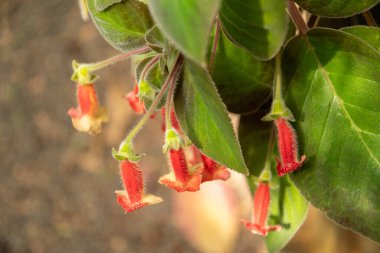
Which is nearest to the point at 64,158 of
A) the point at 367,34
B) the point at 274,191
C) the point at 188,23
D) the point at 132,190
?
the point at 274,191

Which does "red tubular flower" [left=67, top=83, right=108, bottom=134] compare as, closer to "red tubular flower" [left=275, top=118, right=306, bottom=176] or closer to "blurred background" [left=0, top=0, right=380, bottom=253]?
"red tubular flower" [left=275, top=118, right=306, bottom=176]

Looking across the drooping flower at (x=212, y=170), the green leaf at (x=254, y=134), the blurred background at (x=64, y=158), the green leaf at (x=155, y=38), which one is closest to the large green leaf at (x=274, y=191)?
the green leaf at (x=254, y=134)

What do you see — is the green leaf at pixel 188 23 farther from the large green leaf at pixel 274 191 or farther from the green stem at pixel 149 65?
the large green leaf at pixel 274 191

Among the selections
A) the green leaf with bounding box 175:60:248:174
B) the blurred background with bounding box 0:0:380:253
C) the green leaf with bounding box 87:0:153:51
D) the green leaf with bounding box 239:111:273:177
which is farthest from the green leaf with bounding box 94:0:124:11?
the blurred background with bounding box 0:0:380:253

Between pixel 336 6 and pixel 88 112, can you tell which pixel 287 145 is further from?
pixel 88 112

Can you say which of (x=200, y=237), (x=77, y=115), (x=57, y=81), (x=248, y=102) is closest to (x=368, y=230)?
(x=248, y=102)

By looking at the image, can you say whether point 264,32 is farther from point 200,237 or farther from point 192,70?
point 200,237

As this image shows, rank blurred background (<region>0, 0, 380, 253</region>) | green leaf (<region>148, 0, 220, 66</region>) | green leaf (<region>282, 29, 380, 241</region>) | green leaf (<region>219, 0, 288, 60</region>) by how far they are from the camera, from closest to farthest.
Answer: green leaf (<region>148, 0, 220, 66</region>) < green leaf (<region>219, 0, 288, 60</region>) < green leaf (<region>282, 29, 380, 241</region>) < blurred background (<region>0, 0, 380, 253</region>)
